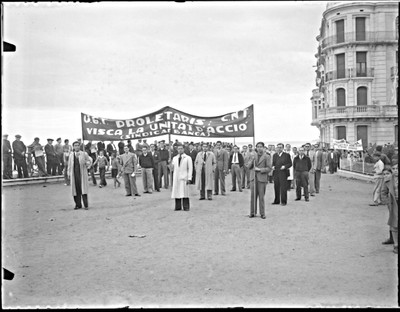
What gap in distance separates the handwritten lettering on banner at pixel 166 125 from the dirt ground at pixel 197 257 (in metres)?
2.00

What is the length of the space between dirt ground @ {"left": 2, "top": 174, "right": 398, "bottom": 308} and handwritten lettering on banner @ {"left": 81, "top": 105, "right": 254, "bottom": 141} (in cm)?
200

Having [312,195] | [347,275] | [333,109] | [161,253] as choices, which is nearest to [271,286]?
[347,275]

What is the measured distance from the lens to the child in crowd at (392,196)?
6695 millimetres

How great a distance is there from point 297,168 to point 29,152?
35.1 feet

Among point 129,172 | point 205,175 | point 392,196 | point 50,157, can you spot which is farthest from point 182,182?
point 50,157

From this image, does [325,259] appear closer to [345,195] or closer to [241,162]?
[345,195]

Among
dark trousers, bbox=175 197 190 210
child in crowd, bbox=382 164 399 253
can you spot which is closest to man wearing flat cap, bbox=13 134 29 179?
dark trousers, bbox=175 197 190 210

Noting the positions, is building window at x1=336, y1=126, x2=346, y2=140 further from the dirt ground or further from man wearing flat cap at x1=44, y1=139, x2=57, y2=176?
man wearing flat cap at x1=44, y1=139, x2=57, y2=176

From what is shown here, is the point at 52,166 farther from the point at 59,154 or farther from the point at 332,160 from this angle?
the point at 332,160

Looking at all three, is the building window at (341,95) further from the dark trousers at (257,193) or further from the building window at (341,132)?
the dark trousers at (257,193)

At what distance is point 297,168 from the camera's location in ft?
46.1

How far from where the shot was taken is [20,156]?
17.4m

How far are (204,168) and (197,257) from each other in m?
8.13

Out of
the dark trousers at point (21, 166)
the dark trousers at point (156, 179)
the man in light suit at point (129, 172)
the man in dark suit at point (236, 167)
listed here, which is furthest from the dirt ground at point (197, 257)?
the dark trousers at point (21, 166)
